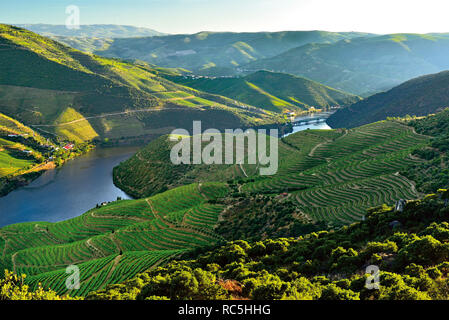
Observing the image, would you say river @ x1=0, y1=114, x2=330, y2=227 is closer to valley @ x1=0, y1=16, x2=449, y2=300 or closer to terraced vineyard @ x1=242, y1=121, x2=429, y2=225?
valley @ x1=0, y1=16, x2=449, y2=300

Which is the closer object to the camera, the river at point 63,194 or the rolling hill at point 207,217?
the rolling hill at point 207,217

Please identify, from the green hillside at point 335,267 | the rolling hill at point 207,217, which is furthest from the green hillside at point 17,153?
the green hillside at point 335,267

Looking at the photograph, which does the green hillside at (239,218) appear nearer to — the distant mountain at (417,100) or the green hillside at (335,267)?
the green hillside at (335,267)

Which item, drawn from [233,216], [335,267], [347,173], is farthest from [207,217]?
[335,267]

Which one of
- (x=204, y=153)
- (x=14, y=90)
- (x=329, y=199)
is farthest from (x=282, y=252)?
(x=14, y=90)

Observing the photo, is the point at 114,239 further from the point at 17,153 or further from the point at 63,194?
the point at 17,153

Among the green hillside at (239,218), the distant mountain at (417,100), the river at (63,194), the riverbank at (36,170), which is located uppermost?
A: the distant mountain at (417,100)

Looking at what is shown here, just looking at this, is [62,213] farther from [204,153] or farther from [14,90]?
[14,90]
